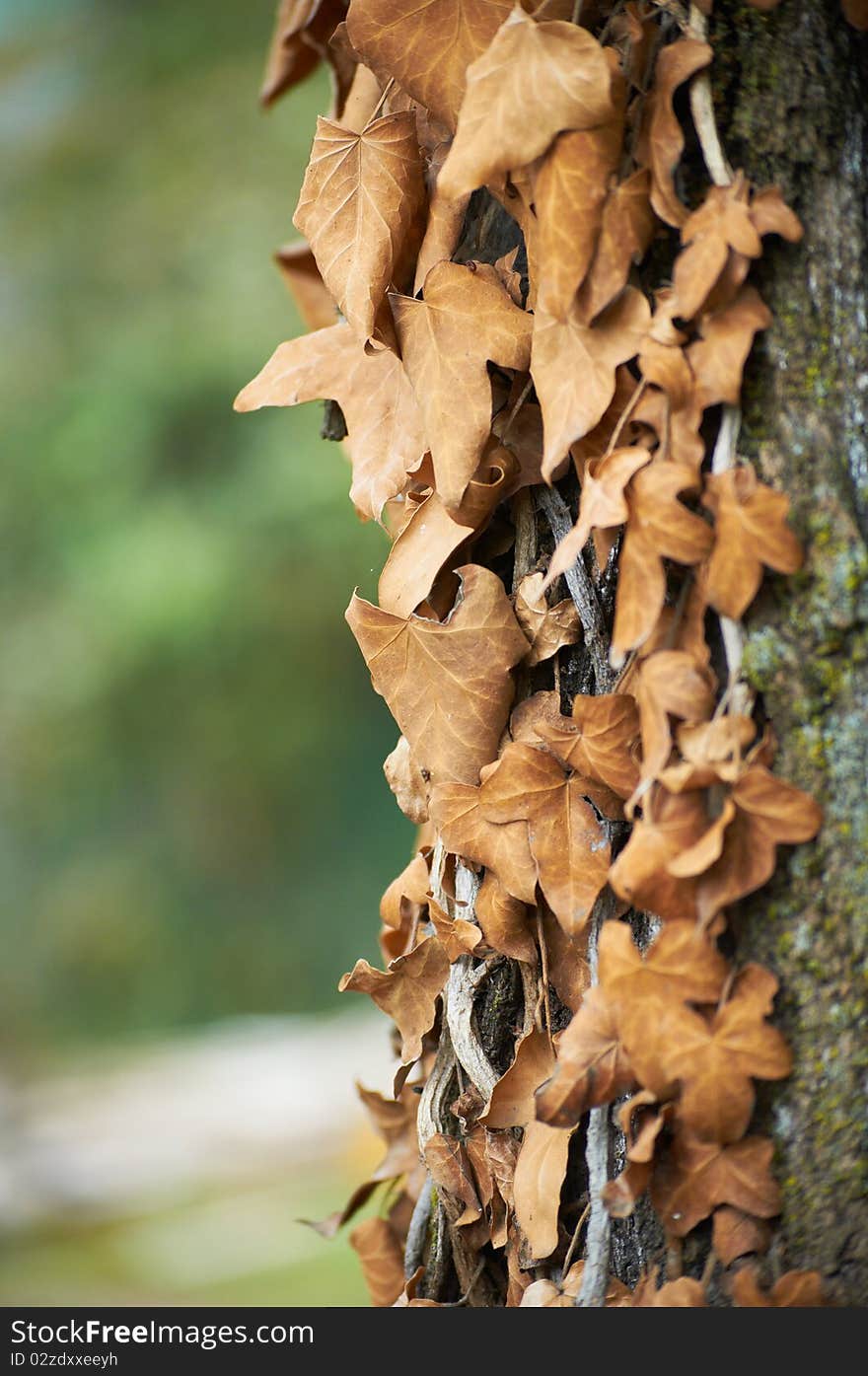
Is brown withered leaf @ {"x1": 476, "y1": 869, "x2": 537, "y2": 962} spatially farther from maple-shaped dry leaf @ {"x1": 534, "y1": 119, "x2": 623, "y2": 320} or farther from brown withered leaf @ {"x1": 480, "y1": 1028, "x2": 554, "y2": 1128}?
maple-shaped dry leaf @ {"x1": 534, "y1": 119, "x2": 623, "y2": 320}

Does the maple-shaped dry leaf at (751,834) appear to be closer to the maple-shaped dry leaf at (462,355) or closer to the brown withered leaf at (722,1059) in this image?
the brown withered leaf at (722,1059)

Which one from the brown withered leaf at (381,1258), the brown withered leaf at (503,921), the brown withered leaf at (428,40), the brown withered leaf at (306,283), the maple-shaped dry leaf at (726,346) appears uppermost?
the brown withered leaf at (306,283)

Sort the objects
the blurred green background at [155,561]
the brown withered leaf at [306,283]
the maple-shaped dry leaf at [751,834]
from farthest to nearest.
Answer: the blurred green background at [155,561] < the brown withered leaf at [306,283] < the maple-shaped dry leaf at [751,834]

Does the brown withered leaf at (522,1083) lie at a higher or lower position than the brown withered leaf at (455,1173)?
higher

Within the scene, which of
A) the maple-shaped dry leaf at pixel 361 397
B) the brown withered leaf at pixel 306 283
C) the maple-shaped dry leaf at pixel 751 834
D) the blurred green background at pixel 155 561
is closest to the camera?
the maple-shaped dry leaf at pixel 751 834

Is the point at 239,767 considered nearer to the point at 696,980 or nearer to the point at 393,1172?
the point at 393,1172

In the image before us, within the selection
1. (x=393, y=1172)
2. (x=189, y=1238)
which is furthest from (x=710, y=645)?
(x=189, y=1238)

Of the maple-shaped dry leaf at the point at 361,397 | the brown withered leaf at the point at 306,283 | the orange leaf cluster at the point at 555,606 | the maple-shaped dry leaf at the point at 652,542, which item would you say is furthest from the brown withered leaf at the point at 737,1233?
the brown withered leaf at the point at 306,283
